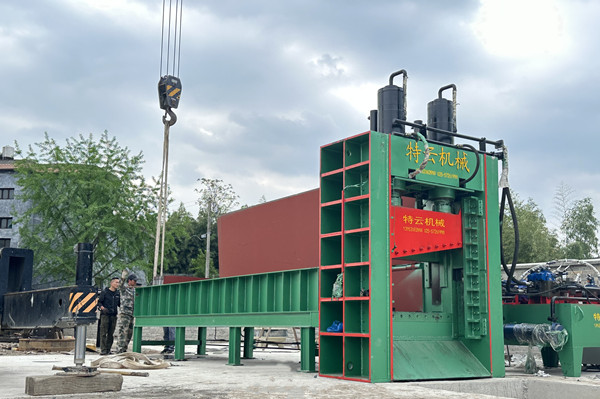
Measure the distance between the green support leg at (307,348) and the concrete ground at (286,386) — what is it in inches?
8.4

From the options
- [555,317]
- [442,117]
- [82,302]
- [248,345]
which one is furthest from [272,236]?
[82,302]

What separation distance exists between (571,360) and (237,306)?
20.7 ft

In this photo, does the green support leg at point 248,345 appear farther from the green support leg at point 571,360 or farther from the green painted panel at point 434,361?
the green support leg at point 571,360

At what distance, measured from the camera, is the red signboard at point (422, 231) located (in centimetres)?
1022

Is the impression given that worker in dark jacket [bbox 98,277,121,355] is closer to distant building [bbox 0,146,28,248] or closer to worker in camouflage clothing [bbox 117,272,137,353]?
worker in camouflage clothing [bbox 117,272,137,353]

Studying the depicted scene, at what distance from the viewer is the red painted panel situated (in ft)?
52.0

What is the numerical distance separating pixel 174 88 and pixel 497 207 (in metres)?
8.02

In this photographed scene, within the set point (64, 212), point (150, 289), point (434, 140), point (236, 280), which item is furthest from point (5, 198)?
point (434, 140)

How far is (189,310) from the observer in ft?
46.9

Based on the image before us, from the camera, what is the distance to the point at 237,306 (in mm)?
12680

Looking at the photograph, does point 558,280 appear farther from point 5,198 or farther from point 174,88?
point 5,198

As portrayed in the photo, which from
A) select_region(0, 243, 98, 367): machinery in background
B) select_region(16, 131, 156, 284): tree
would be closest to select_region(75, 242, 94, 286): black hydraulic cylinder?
select_region(0, 243, 98, 367): machinery in background

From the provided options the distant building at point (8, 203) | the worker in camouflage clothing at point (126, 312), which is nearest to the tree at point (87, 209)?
the distant building at point (8, 203)

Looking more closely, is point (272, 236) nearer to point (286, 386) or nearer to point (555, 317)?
point (555, 317)
